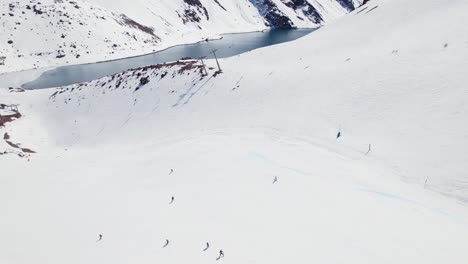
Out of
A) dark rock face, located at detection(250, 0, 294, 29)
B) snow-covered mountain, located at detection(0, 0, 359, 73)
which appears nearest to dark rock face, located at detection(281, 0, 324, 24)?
dark rock face, located at detection(250, 0, 294, 29)

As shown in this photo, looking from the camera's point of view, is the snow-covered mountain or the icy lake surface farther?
the snow-covered mountain

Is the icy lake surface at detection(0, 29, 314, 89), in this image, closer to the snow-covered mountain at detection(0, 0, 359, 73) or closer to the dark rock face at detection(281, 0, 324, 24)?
the snow-covered mountain at detection(0, 0, 359, 73)

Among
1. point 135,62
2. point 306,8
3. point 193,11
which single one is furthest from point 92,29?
point 306,8

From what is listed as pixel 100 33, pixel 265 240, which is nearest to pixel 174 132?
pixel 265 240

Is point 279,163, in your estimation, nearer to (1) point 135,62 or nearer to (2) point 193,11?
(1) point 135,62

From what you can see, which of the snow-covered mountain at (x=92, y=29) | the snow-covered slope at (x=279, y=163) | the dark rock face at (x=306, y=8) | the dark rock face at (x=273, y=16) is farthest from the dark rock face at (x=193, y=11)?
the snow-covered slope at (x=279, y=163)

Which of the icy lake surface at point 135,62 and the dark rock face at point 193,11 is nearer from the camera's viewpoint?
the icy lake surface at point 135,62

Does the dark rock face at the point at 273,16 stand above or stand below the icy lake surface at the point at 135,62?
below

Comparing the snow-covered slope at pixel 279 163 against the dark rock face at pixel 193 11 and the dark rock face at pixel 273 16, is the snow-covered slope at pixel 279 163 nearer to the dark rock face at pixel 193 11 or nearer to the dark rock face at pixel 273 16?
the dark rock face at pixel 193 11
